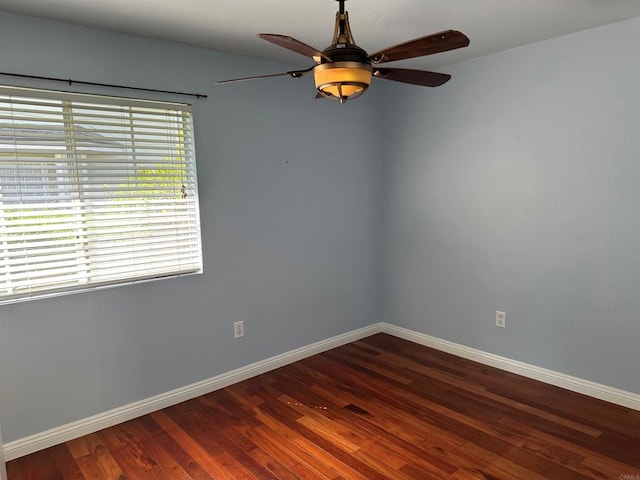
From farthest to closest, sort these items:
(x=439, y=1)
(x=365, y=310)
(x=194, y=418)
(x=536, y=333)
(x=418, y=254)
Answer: (x=365, y=310) < (x=418, y=254) < (x=536, y=333) < (x=194, y=418) < (x=439, y=1)

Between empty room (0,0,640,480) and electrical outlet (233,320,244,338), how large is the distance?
20 millimetres

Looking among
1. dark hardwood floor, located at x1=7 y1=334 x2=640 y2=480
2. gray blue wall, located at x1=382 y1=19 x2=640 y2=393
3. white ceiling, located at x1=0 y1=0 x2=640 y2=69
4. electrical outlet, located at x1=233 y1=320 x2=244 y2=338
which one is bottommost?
dark hardwood floor, located at x1=7 y1=334 x2=640 y2=480

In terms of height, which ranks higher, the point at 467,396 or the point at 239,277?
the point at 239,277

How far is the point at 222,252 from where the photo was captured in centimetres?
309

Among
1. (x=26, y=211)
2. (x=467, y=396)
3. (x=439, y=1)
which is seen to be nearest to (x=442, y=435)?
(x=467, y=396)

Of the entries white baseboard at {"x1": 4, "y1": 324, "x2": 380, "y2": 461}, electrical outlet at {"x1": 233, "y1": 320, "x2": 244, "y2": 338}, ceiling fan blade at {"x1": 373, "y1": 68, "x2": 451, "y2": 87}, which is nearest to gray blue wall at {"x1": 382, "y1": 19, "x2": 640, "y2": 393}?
white baseboard at {"x1": 4, "y1": 324, "x2": 380, "y2": 461}

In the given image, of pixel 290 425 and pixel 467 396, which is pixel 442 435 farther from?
pixel 290 425

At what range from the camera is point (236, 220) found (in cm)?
314

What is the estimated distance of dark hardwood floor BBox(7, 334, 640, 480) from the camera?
87.5 inches

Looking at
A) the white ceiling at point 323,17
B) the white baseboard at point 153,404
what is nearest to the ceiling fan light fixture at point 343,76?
the white ceiling at point 323,17

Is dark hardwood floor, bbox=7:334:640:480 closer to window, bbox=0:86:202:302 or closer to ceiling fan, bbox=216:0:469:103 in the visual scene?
window, bbox=0:86:202:302

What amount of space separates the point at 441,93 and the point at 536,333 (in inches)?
76.4

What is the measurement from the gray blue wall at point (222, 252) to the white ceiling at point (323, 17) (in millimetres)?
200

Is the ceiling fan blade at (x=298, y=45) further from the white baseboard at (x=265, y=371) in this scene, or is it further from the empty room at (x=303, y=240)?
the white baseboard at (x=265, y=371)
